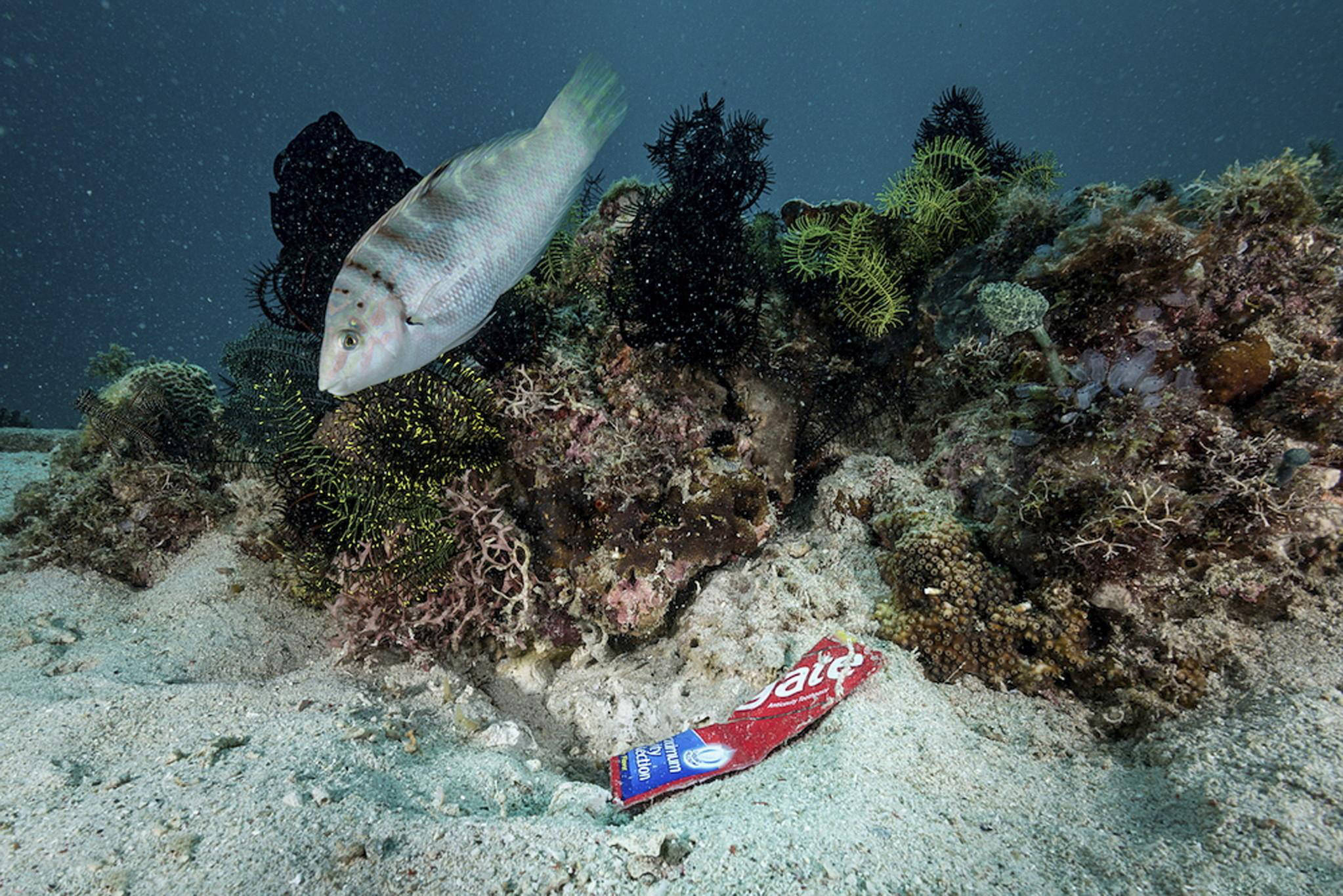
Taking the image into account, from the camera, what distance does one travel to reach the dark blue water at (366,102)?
91062 millimetres

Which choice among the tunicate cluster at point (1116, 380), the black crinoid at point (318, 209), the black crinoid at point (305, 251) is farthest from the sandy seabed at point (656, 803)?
the black crinoid at point (318, 209)

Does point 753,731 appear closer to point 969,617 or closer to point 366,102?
point 969,617

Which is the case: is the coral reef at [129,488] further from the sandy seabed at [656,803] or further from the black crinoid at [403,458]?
the black crinoid at [403,458]

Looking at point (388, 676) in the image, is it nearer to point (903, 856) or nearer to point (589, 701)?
point (589, 701)

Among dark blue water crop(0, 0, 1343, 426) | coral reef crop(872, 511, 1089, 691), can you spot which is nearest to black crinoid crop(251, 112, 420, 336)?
coral reef crop(872, 511, 1089, 691)

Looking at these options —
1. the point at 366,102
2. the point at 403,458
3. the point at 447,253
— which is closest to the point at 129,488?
the point at 403,458

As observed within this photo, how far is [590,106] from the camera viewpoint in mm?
2135

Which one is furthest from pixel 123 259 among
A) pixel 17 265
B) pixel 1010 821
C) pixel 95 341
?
pixel 1010 821

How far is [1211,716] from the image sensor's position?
2623 mm

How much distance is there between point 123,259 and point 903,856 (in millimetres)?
140177

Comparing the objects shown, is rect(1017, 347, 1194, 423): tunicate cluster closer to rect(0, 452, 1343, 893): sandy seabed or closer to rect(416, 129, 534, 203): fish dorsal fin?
rect(0, 452, 1343, 893): sandy seabed

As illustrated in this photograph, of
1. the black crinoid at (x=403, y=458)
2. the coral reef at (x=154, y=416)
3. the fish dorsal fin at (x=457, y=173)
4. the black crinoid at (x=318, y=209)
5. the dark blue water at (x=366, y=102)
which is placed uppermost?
the dark blue water at (x=366, y=102)

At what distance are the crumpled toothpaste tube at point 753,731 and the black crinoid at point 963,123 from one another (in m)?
5.66

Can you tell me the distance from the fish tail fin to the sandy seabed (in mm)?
2763
